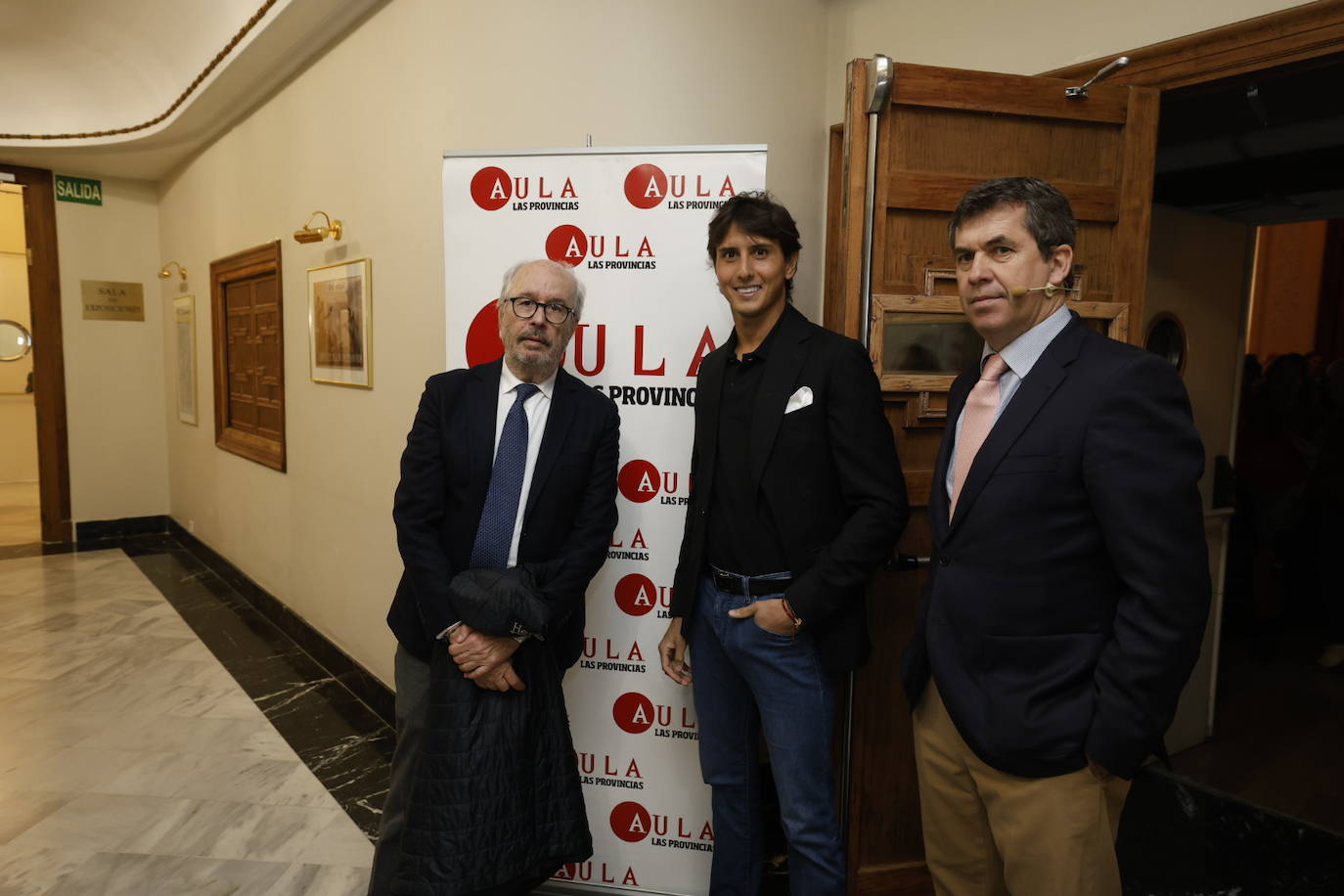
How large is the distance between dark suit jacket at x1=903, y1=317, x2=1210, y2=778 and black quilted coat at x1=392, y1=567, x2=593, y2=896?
849mm

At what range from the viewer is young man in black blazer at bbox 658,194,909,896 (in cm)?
155

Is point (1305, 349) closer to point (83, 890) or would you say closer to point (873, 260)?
point (873, 260)

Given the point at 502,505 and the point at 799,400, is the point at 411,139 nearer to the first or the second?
the point at 502,505

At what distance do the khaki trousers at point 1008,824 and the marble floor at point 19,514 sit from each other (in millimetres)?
7266

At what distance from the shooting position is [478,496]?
1709 millimetres

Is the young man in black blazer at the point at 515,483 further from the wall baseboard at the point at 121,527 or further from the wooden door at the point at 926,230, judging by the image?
the wall baseboard at the point at 121,527

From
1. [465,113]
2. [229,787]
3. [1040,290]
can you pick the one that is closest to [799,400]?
[1040,290]

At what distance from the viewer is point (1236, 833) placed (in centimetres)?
253

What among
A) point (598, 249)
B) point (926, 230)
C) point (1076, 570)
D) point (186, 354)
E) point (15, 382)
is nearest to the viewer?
point (1076, 570)

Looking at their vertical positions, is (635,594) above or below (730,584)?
below

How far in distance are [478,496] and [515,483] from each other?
8cm

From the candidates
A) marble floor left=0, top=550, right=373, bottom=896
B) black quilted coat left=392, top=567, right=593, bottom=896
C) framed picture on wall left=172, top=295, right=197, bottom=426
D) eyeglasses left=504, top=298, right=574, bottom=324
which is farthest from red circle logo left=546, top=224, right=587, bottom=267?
framed picture on wall left=172, top=295, right=197, bottom=426

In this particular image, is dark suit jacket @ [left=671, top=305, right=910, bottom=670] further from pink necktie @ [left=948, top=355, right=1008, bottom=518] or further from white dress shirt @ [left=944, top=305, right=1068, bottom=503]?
white dress shirt @ [left=944, top=305, right=1068, bottom=503]

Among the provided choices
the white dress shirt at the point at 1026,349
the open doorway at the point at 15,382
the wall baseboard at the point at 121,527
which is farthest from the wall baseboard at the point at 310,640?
the open doorway at the point at 15,382
